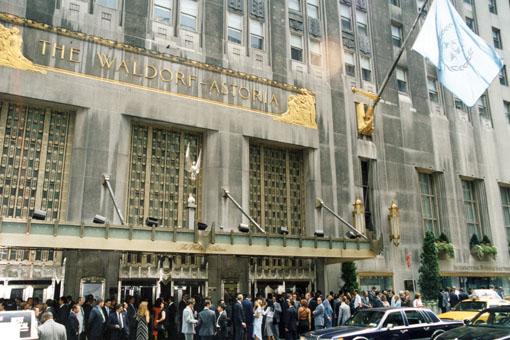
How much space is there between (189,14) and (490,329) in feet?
66.1

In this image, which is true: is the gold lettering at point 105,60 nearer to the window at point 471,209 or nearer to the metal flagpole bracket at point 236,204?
the metal flagpole bracket at point 236,204

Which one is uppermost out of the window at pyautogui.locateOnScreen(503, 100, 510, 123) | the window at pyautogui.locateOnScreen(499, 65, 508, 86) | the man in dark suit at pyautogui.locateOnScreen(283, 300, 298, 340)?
the window at pyautogui.locateOnScreen(499, 65, 508, 86)

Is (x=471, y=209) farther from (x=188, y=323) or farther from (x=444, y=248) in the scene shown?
(x=188, y=323)

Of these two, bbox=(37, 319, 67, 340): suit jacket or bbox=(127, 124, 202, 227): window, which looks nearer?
bbox=(37, 319, 67, 340): suit jacket

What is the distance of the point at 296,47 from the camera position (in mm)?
28312

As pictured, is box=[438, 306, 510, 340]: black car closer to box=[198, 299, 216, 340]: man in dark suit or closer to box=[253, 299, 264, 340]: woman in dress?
box=[198, 299, 216, 340]: man in dark suit

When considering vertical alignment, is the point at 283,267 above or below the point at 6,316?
above

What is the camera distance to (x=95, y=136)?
2050cm

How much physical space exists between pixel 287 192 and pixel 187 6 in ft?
37.0

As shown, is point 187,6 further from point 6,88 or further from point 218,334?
point 218,334

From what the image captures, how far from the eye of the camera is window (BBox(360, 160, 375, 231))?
95.0 ft

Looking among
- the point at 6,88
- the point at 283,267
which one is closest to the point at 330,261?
the point at 283,267

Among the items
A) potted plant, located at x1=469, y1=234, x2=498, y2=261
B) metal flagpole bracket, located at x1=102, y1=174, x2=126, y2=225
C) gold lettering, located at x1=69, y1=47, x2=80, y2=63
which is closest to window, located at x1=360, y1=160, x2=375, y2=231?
potted plant, located at x1=469, y1=234, x2=498, y2=261

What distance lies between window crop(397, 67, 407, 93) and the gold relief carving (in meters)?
9.28
